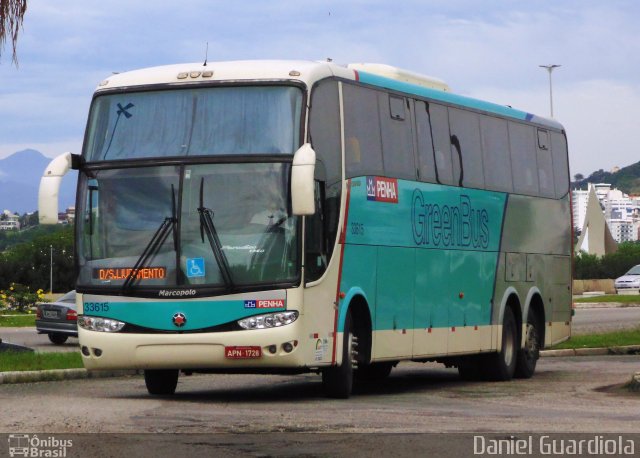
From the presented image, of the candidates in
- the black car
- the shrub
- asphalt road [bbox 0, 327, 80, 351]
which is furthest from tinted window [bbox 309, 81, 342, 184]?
the shrub

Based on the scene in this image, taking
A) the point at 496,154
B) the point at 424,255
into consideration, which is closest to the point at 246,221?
the point at 424,255

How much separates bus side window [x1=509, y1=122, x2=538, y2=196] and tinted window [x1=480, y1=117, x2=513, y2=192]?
8.7 inches

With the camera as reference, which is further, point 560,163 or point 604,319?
point 604,319

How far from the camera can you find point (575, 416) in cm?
1429

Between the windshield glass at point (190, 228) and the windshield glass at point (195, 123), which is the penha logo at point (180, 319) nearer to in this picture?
the windshield glass at point (190, 228)

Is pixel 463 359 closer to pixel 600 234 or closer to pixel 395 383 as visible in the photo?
pixel 395 383

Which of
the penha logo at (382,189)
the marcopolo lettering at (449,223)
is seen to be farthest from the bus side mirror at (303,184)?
the marcopolo lettering at (449,223)

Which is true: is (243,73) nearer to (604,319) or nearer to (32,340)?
(32,340)

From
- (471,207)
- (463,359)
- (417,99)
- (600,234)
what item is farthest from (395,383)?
(600,234)

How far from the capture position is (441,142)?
20031 mm

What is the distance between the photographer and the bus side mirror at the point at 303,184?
600 inches

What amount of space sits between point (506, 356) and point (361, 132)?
6311 mm

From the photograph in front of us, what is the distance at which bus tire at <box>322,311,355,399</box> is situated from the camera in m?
16.8

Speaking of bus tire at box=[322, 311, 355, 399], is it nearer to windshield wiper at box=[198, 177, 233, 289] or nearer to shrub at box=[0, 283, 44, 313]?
windshield wiper at box=[198, 177, 233, 289]
